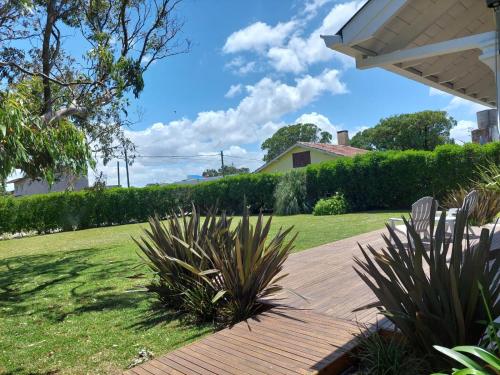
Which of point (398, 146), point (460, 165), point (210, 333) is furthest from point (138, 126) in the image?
point (398, 146)

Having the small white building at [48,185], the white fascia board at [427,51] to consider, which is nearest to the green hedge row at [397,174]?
→ the white fascia board at [427,51]

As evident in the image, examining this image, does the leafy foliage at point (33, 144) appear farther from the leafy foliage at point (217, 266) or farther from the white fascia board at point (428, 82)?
the white fascia board at point (428, 82)

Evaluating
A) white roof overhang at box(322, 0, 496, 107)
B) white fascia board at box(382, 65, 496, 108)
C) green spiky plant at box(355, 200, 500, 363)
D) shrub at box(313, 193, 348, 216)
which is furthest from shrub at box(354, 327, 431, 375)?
shrub at box(313, 193, 348, 216)

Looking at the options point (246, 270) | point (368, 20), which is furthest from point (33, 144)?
point (368, 20)

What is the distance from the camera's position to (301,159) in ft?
113

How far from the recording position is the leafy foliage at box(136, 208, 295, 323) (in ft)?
15.5

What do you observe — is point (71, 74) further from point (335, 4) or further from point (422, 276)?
point (422, 276)

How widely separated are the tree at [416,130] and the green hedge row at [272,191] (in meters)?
36.6

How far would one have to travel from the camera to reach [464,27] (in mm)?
7773

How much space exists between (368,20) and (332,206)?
13.6 meters

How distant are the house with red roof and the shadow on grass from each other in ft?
72.6

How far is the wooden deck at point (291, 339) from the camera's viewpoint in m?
3.26

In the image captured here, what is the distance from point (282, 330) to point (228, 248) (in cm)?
150

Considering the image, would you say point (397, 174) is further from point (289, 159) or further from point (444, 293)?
point (289, 159)
